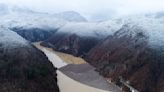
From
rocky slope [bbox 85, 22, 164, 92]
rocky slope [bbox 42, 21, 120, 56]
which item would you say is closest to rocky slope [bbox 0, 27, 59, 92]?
rocky slope [bbox 85, 22, 164, 92]

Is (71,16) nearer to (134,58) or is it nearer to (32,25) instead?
(32,25)

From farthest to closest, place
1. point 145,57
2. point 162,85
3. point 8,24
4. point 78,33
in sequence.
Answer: point 8,24
point 78,33
point 145,57
point 162,85

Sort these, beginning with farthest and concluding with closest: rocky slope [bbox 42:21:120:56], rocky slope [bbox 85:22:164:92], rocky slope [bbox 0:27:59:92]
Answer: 1. rocky slope [bbox 42:21:120:56]
2. rocky slope [bbox 85:22:164:92]
3. rocky slope [bbox 0:27:59:92]

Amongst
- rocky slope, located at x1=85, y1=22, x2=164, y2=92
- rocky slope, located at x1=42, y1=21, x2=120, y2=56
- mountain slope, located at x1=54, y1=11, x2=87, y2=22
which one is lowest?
mountain slope, located at x1=54, y1=11, x2=87, y2=22

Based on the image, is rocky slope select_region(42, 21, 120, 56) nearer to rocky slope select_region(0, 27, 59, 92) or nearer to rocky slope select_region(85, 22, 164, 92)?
rocky slope select_region(85, 22, 164, 92)

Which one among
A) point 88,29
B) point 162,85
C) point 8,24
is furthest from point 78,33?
point 162,85

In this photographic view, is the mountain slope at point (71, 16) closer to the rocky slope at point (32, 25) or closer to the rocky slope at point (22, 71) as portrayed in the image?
the rocky slope at point (32, 25)

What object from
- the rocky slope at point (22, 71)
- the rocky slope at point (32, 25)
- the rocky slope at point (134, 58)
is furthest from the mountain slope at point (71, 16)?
the rocky slope at point (22, 71)

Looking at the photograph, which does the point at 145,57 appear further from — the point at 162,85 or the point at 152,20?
the point at 152,20
